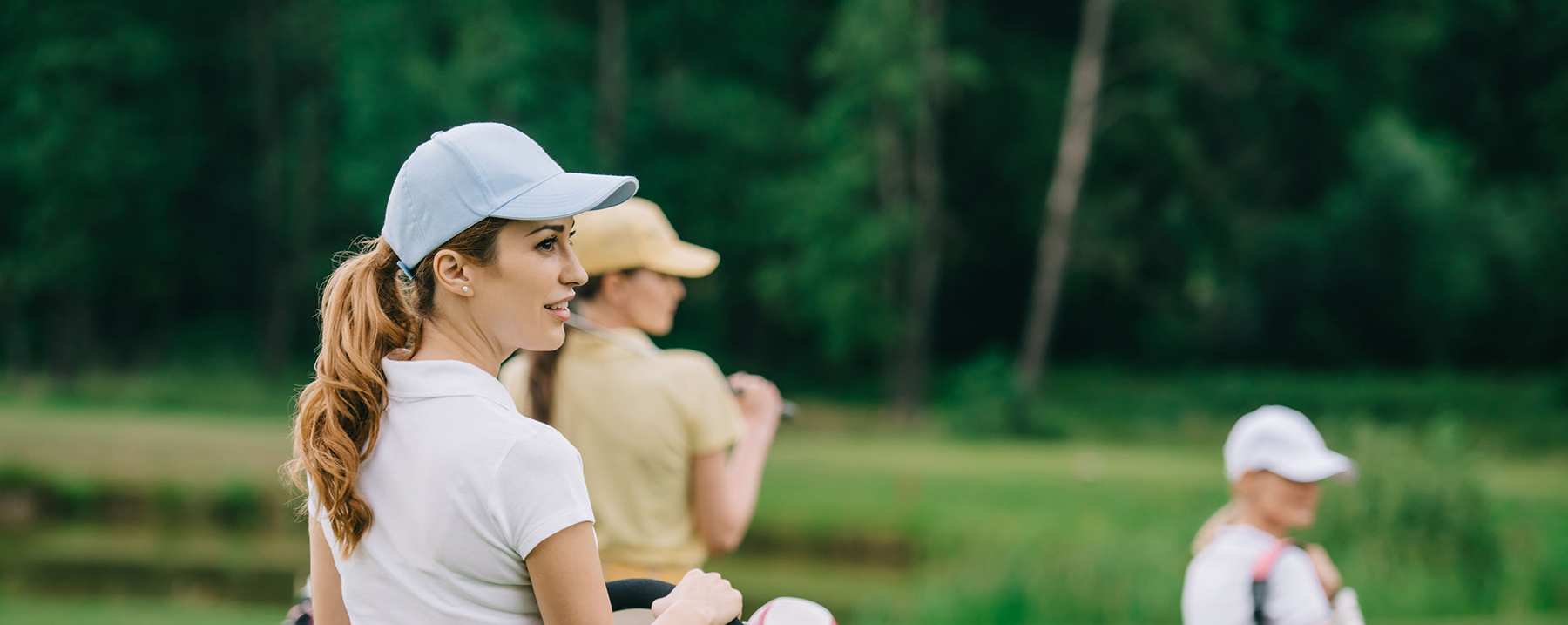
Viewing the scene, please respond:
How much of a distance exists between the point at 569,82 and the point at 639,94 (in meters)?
1.22

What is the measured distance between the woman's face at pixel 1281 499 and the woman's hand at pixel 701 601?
5.85ft

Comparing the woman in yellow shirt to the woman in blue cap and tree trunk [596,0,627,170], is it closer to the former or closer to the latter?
the woman in blue cap

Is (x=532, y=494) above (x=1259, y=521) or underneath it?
above

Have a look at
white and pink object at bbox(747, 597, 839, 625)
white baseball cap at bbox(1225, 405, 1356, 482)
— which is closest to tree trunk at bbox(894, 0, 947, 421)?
white baseball cap at bbox(1225, 405, 1356, 482)

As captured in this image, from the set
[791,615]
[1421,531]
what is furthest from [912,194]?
[791,615]

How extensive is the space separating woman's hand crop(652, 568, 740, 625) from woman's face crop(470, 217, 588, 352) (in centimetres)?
31

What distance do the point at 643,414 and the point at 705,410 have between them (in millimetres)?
131

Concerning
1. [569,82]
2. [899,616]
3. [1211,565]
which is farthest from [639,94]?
[1211,565]

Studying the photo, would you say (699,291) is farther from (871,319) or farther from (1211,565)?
(1211,565)

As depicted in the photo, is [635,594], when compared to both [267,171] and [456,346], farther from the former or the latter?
[267,171]

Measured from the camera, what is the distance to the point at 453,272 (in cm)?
133

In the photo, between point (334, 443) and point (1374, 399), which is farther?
point (1374, 399)

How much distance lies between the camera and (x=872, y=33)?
16.6 metres

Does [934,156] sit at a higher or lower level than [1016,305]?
higher
